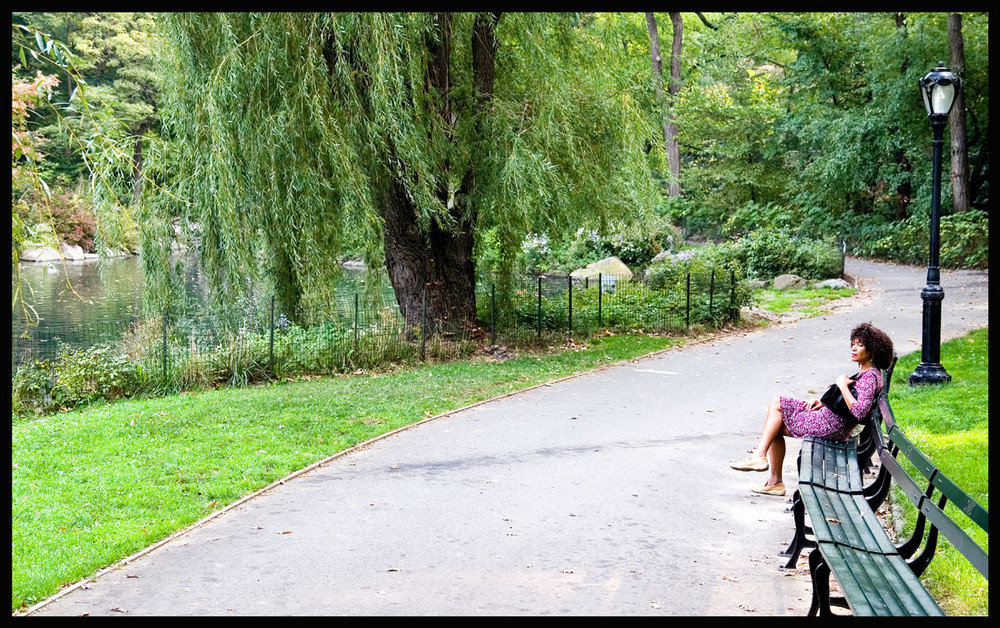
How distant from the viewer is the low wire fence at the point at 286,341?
42.6 feet

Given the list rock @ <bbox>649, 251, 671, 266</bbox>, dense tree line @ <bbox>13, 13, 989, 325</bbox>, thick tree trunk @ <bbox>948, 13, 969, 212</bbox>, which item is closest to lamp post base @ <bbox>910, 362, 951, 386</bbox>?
dense tree line @ <bbox>13, 13, 989, 325</bbox>

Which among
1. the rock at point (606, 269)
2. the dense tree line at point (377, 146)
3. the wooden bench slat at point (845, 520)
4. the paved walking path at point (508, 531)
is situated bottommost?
the paved walking path at point (508, 531)

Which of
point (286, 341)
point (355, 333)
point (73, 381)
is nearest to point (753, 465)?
point (355, 333)

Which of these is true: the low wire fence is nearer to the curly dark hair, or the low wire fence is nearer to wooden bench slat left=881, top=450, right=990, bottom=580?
the curly dark hair

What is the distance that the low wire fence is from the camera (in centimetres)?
1299

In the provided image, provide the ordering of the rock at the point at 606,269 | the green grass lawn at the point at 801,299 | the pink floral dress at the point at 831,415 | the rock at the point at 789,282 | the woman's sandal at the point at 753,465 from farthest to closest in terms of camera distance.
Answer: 1. the rock at the point at 606,269
2. the rock at the point at 789,282
3. the green grass lawn at the point at 801,299
4. the woman's sandal at the point at 753,465
5. the pink floral dress at the point at 831,415

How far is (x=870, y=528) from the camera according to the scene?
193 inches

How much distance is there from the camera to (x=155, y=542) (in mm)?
6180

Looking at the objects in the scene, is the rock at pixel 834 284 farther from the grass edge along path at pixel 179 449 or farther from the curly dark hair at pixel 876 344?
the curly dark hair at pixel 876 344

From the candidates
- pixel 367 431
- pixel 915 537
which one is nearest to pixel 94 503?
pixel 367 431

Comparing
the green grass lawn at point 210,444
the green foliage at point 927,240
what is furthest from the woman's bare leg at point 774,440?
the green foliage at point 927,240

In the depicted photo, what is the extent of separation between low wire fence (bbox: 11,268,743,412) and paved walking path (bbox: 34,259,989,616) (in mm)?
4064

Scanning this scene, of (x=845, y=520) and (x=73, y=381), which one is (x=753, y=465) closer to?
(x=845, y=520)

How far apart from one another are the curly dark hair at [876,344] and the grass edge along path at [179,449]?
491 cm
